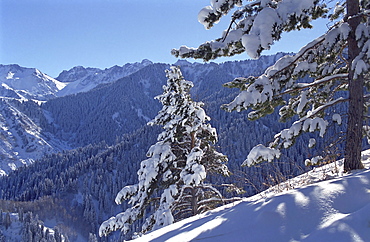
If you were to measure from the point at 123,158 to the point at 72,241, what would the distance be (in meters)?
50.7

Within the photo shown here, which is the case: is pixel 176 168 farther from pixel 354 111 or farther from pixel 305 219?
pixel 305 219

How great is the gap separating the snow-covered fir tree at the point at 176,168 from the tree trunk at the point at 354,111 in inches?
201

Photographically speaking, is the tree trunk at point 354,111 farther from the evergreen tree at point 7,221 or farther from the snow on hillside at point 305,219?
the evergreen tree at point 7,221

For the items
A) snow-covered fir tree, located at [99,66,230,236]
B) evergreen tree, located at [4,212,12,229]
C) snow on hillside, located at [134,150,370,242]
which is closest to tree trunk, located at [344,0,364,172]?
snow on hillside, located at [134,150,370,242]

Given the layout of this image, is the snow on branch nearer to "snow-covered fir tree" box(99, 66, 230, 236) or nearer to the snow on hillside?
the snow on hillside

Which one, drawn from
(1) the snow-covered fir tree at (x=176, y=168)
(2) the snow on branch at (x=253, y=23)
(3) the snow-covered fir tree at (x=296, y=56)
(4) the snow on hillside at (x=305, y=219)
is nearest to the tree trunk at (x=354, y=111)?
(3) the snow-covered fir tree at (x=296, y=56)

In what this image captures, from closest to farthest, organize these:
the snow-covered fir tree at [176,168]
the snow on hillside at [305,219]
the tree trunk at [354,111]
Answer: the snow on hillside at [305,219] → the tree trunk at [354,111] → the snow-covered fir tree at [176,168]

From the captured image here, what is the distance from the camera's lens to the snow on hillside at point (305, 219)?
8.22 feet

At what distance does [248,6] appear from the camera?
5422mm

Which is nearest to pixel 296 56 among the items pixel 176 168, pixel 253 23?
pixel 253 23

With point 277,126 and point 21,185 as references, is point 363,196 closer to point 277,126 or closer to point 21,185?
point 277,126

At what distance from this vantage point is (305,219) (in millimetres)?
2834

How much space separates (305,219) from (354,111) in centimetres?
349

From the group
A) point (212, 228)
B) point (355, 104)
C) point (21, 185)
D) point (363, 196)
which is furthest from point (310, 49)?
point (21, 185)
